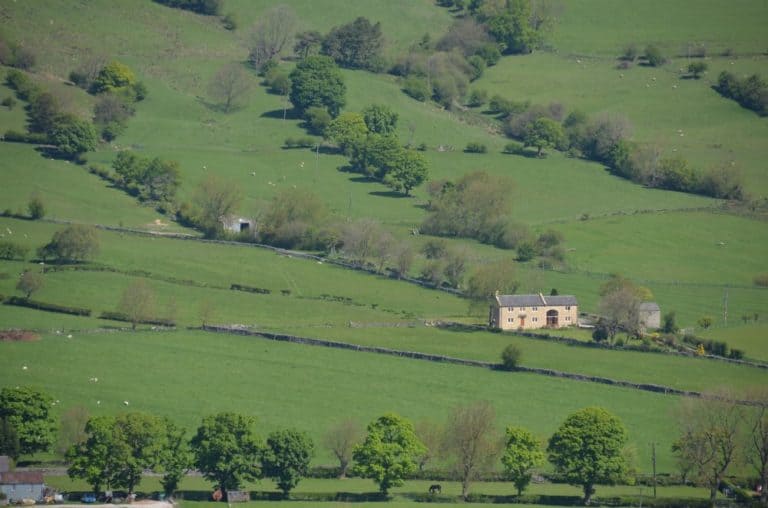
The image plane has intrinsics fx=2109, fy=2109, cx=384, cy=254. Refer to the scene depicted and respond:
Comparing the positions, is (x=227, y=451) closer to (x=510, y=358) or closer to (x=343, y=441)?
(x=343, y=441)

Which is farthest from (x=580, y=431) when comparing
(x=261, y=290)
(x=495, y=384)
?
(x=261, y=290)

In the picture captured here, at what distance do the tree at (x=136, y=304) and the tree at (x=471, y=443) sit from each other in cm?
3314

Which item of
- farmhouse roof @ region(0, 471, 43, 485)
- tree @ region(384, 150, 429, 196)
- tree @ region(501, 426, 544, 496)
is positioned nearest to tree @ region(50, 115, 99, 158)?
tree @ region(384, 150, 429, 196)

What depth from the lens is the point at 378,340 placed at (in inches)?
5925

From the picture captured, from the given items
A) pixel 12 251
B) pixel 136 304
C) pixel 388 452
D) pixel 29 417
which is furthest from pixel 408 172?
pixel 29 417

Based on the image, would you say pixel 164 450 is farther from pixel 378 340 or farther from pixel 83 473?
pixel 378 340

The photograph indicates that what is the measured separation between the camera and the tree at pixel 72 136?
638 feet

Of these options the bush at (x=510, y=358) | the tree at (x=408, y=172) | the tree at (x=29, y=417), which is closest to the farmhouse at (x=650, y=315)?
the bush at (x=510, y=358)

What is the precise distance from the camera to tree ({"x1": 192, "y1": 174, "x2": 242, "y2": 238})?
182250 mm

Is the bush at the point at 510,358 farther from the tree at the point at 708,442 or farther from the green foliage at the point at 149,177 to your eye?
the green foliage at the point at 149,177

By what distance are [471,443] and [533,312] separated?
36204 millimetres

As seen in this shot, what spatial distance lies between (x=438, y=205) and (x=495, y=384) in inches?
1895

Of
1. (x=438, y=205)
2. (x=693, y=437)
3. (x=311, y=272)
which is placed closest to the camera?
(x=693, y=437)

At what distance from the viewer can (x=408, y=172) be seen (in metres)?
199
